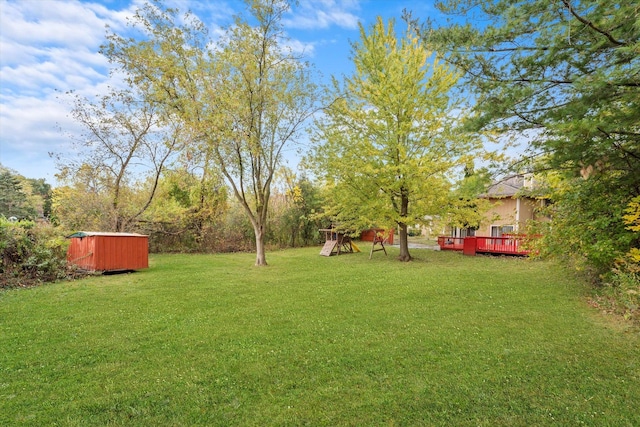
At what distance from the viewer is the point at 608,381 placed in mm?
3143

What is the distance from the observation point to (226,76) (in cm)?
1115

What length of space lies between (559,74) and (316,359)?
492 centimetres

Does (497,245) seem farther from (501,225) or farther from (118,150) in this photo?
(118,150)

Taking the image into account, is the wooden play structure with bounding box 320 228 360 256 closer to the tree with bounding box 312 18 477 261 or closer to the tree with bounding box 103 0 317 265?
the tree with bounding box 312 18 477 261

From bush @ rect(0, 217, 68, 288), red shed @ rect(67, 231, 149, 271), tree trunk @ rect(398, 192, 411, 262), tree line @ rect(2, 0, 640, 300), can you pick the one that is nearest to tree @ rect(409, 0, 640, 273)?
tree line @ rect(2, 0, 640, 300)

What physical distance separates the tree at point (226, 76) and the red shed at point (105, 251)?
396 cm

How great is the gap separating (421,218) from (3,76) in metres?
13.8

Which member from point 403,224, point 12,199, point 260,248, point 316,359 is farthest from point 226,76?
point 12,199

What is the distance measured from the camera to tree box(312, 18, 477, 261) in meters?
11.6

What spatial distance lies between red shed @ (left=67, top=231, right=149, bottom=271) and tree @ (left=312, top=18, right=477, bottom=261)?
7.26m

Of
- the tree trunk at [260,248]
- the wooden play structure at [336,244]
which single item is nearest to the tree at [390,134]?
the tree trunk at [260,248]

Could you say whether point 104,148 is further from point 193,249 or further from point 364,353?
point 364,353

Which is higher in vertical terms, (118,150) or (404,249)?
(118,150)

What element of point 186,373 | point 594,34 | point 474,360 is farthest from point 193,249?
point 594,34
